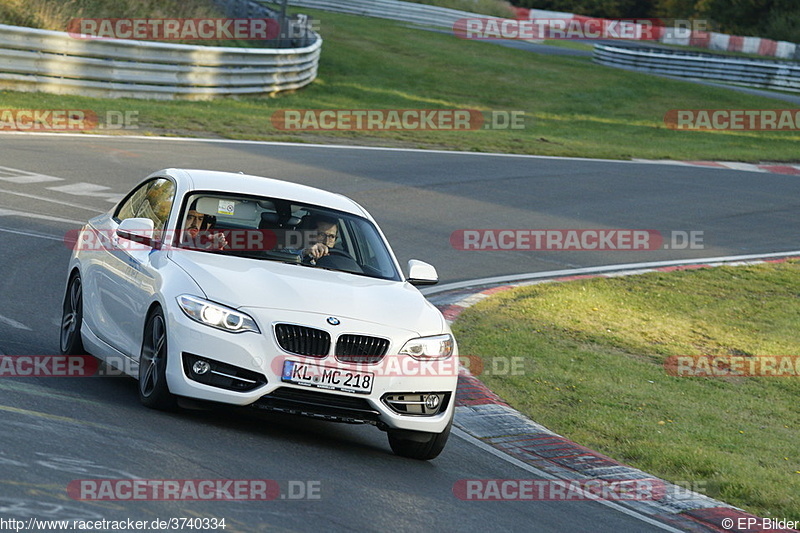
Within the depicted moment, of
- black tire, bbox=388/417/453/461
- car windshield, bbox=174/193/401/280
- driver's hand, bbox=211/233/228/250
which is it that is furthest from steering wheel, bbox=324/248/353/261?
black tire, bbox=388/417/453/461

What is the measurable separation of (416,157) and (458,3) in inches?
1983

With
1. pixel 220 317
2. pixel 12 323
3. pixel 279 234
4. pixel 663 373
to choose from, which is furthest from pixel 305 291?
pixel 663 373

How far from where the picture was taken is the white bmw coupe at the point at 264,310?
24.3ft

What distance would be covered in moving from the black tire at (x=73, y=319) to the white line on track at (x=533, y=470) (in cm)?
290

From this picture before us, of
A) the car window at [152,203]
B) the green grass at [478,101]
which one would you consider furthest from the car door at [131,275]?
the green grass at [478,101]

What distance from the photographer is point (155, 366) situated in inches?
306

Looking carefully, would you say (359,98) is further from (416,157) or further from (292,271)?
(292,271)

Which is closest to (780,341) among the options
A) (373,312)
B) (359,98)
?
(373,312)

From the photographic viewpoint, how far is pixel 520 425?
9.37m

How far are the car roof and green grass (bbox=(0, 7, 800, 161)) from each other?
45.8 ft

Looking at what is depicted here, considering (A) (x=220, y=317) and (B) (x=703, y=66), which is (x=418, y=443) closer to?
(A) (x=220, y=317)

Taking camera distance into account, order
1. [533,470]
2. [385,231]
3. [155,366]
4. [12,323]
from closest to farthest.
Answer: [155,366]
[533,470]
[12,323]
[385,231]

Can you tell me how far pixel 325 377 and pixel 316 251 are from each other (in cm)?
155

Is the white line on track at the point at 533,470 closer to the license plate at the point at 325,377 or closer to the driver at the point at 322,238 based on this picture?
the license plate at the point at 325,377
